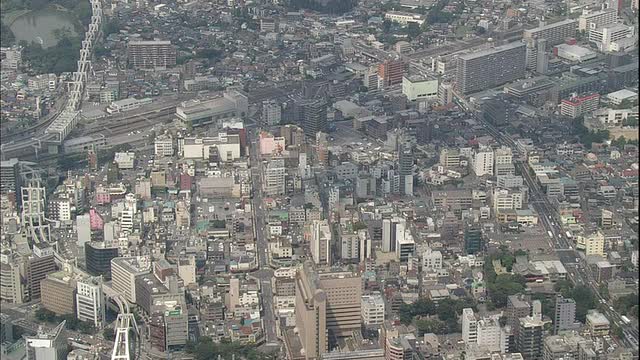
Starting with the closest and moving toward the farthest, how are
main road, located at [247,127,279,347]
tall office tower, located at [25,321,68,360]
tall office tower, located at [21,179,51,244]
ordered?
tall office tower, located at [25,321,68,360]
main road, located at [247,127,279,347]
tall office tower, located at [21,179,51,244]

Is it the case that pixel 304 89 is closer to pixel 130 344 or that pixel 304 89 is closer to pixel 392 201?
pixel 392 201

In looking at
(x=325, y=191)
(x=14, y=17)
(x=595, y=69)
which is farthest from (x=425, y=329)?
A: (x=14, y=17)

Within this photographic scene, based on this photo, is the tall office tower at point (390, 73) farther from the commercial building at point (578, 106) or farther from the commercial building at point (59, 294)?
the commercial building at point (59, 294)

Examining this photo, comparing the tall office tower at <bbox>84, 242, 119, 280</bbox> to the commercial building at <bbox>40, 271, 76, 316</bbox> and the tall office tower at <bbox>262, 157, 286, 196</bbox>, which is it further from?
the tall office tower at <bbox>262, 157, 286, 196</bbox>

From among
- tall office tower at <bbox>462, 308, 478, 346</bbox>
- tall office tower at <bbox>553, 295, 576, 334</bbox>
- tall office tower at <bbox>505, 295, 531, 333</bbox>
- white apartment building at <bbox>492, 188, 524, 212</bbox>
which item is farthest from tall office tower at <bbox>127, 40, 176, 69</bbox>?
tall office tower at <bbox>553, 295, 576, 334</bbox>

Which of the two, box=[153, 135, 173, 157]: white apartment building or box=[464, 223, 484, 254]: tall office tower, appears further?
box=[153, 135, 173, 157]: white apartment building

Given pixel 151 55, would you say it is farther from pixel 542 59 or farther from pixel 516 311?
pixel 516 311
